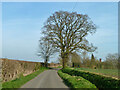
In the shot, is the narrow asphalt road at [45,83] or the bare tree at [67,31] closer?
the narrow asphalt road at [45,83]

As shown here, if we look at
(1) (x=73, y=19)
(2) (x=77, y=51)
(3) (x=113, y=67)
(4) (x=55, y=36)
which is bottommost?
(3) (x=113, y=67)

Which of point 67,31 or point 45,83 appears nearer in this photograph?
point 45,83

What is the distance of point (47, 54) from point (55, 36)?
76.3 ft

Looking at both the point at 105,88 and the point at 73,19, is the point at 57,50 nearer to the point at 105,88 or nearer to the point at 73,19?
the point at 73,19

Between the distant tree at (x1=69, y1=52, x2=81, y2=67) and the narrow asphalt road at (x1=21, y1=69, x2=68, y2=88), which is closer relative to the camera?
the narrow asphalt road at (x1=21, y1=69, x2=68, y2=88)

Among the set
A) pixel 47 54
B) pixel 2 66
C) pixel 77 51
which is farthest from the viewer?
pixel 47 54

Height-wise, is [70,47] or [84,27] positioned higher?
[84,27]

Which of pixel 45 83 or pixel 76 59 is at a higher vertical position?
pixel 76 59

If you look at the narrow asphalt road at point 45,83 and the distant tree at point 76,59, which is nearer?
the narrow asphalt road at point 45,83

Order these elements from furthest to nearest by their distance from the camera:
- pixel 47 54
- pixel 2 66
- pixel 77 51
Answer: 1. pixel 47 54
2. pixel 77 51
3. pixel 2 66

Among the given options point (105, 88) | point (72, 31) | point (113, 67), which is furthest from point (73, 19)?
point (105, 88)

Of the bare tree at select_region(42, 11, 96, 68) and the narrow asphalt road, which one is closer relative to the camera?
the narrow asphalt road

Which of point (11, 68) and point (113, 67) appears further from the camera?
point (113, 67)

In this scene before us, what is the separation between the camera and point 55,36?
44062 millimetres
